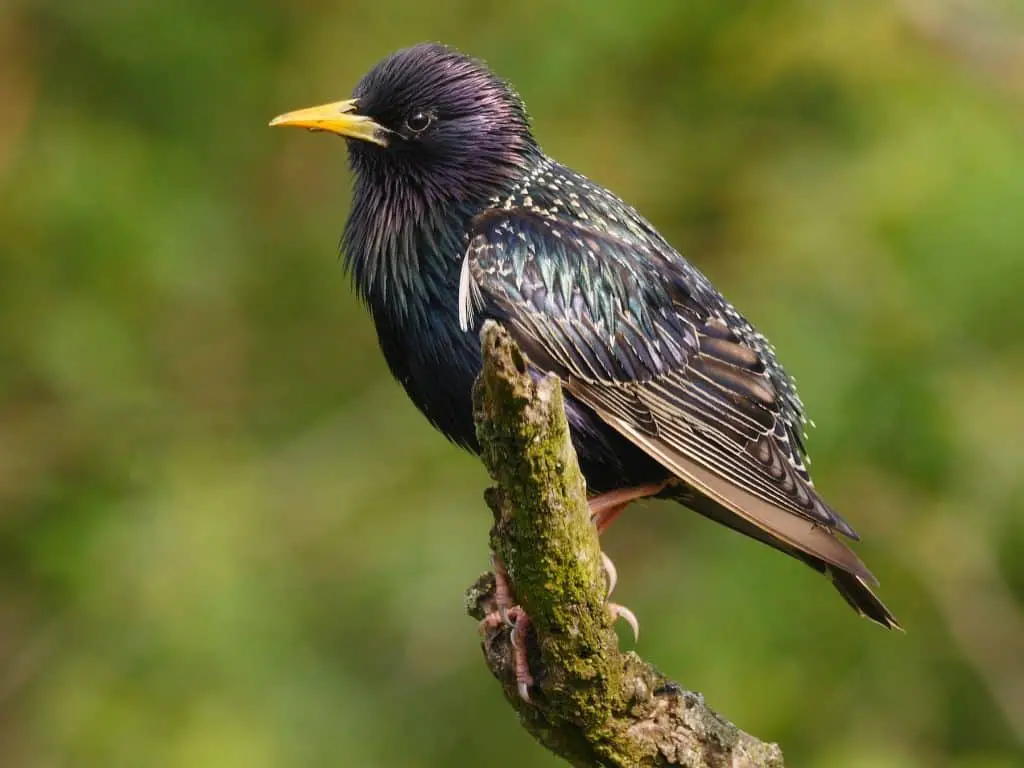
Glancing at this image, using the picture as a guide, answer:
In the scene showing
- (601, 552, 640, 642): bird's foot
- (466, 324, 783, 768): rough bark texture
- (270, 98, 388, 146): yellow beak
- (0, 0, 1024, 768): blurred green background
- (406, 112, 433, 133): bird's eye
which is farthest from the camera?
(0, 0, 1024, 768): blurred green background

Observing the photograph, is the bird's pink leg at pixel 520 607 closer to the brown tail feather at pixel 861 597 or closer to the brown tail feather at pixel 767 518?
the brown tail feather at pixel 767 518

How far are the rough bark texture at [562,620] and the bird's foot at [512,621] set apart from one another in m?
0.02

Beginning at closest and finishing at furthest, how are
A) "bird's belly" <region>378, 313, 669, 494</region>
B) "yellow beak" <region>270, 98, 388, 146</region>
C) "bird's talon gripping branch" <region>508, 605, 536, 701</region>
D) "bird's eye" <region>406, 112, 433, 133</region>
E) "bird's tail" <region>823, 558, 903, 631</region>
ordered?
"bird's talon gripping branch" <region>508, 605, 536, 701</region> → "bird's belly" <region>378, 313, 669, 494</region> → "bird's tail" <region>823, 558, 903, 631</region> → "yellow beak" <region>270, 98, 388, 146</region> → "bird's eye" <region>406, 112, 433, 133</region>

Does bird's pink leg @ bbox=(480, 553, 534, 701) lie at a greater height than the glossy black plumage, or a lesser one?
lesser

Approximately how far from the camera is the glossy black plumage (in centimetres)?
450

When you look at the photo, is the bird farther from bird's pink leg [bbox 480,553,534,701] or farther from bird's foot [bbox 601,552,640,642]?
bird's pink leg [bbox 480,553,534,701]

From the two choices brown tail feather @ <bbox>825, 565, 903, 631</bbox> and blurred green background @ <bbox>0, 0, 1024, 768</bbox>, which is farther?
blurred green background @ <bbox>0, 0, 1024, 768</bbox>

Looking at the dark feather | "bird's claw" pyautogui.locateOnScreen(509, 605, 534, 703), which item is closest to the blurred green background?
the dark feather

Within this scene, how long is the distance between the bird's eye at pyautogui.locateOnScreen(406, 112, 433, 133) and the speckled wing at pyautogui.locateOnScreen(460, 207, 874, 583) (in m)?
0.37

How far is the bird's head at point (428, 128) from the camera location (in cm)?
482

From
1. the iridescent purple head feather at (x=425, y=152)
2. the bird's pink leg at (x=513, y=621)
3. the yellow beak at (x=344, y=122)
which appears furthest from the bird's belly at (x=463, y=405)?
the yellow beak at (x=344, y=122)

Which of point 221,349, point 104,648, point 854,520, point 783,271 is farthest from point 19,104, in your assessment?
point 854,520

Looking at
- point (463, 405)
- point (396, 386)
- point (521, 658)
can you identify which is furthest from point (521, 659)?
point (396, 386)

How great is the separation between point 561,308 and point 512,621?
91 centimetres
